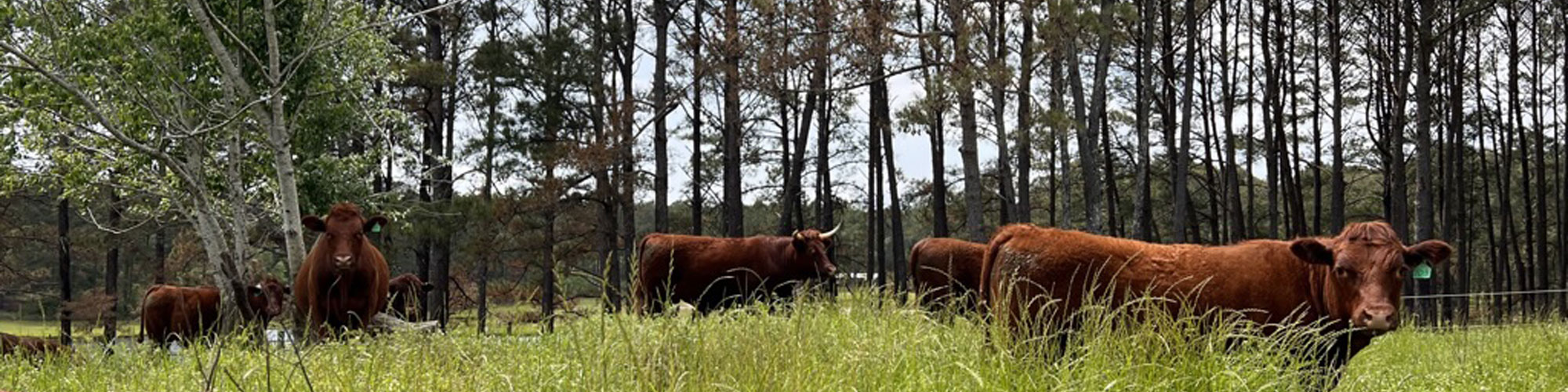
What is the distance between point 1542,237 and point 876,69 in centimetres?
1611

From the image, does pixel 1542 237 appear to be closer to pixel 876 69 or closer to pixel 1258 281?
pixel 876 69

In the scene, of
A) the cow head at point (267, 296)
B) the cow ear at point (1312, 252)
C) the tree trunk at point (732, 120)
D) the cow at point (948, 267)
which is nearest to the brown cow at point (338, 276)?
the cow head at point (267, 296)

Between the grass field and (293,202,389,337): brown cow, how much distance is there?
82.2 inches

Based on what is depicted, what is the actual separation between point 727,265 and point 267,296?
4345 millimetres

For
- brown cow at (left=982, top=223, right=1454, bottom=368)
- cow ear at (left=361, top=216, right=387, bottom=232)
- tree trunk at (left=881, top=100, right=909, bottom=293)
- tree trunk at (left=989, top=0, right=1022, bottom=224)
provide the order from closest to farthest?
brown cow at (left=982, top=223, right=1454, bottom=368) < cow ear at (left=361, top=216, right=387, bottom=232) < tree trunk at (left=989, top=0, right=1022, bottom=224) < tree trunk at (left=881, top=100, right=909, bottom=293)

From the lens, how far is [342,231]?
28.2 ft

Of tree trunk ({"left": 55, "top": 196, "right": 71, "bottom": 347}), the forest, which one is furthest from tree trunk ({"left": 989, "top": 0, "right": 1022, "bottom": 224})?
tree trunk ({"left": 55, "top": 196, "right": 71, "bottom": 347})

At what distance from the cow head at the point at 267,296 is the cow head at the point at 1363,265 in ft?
25.8

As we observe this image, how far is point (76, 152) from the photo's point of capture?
13258mm

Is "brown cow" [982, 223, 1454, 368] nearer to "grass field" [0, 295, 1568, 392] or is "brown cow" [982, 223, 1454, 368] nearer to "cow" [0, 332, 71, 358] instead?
"grass field" [0, 295, 1568, 392]

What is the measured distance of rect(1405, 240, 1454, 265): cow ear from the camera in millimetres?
5449

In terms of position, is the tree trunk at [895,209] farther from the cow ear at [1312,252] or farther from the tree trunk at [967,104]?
the cow ear at [1312,252]

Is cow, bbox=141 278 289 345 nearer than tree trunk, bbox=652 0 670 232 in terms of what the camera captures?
Yes

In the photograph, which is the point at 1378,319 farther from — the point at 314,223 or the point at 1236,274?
the point at 314,223
